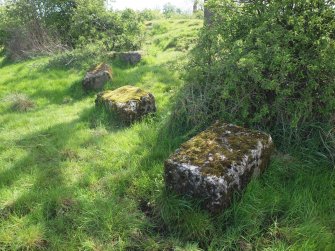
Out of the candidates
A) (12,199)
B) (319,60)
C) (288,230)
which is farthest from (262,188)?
(12,199)

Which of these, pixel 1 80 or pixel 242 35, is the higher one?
pixel 242 35

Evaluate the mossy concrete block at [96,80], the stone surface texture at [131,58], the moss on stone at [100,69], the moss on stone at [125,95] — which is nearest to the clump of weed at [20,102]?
the mossy concrete block at [96,80]

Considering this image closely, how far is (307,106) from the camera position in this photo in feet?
15.3

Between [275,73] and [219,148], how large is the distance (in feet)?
5.08

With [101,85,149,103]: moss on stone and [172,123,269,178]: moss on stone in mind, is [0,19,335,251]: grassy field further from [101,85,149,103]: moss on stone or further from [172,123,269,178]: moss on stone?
[101,85,149,103]: moss on stone

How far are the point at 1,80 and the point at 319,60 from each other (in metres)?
9.94

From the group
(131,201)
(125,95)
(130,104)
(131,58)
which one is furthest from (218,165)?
(131,58)

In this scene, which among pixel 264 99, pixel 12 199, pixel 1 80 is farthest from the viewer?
pixel 1 80

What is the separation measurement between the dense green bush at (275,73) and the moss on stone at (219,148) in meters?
0.51

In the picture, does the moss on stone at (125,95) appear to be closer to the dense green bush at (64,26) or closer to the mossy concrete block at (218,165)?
the mossy concrete block at (218,165)

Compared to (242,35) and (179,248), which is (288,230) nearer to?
A: (179,248)

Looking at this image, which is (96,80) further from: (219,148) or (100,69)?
(219,148)

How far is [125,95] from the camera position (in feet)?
22.5

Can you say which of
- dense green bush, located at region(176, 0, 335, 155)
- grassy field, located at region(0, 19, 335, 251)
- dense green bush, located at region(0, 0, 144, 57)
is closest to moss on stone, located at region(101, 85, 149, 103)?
grassy field, located at region(0, 19, 335, 251)
